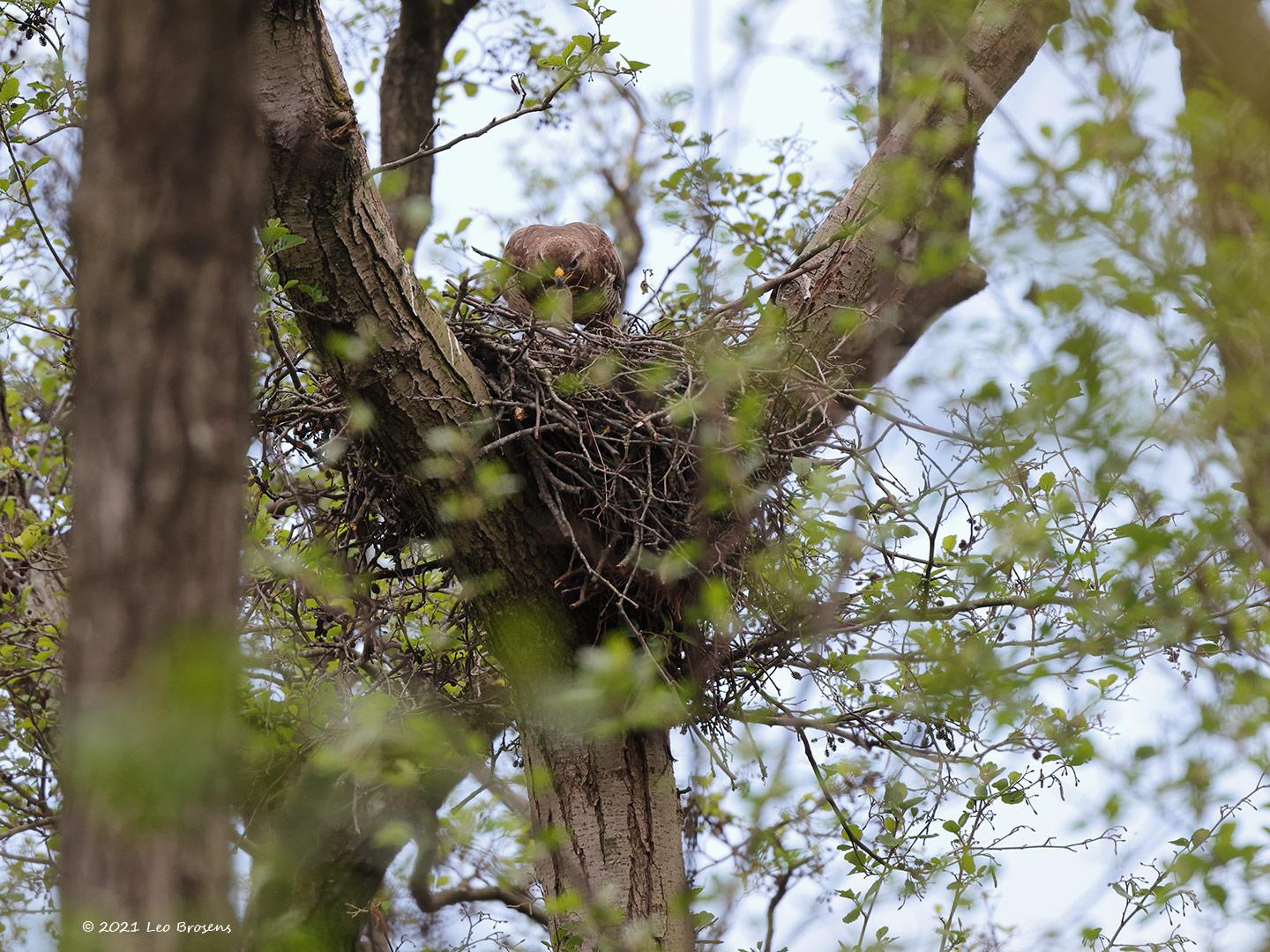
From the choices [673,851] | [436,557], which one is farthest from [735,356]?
[673,851]

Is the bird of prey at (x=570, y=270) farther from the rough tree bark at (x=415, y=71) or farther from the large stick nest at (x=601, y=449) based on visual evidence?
the rough tree bark at (x=415, y=71)

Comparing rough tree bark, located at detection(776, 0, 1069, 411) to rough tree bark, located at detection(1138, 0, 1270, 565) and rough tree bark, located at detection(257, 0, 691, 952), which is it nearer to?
rough tree bark, located at detection(1138, 0, 1270, 565)

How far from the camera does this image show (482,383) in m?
3.48

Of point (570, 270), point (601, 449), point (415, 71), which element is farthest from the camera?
point (415, 71)

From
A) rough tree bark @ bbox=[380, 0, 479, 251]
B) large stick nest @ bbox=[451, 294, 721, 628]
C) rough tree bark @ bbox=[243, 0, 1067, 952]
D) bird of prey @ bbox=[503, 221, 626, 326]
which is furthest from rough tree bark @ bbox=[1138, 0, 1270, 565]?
rough tree bark @ bbox=[380, 0, 479, 251]

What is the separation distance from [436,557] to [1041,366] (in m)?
2.11

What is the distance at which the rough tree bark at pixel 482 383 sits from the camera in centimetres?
297

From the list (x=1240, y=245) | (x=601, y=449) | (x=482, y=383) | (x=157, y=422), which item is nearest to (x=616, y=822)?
(x=601, y=449)

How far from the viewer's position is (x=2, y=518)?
544 centimetres

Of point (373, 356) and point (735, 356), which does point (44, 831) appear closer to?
point (373, 356)

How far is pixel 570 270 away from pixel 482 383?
1.53 metres

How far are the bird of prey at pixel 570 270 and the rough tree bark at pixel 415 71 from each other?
1.85m

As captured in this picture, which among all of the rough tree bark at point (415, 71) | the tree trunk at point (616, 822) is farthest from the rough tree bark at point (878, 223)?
the rough tree bark at point (415, 71)

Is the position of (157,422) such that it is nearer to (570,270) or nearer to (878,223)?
(878,223)
